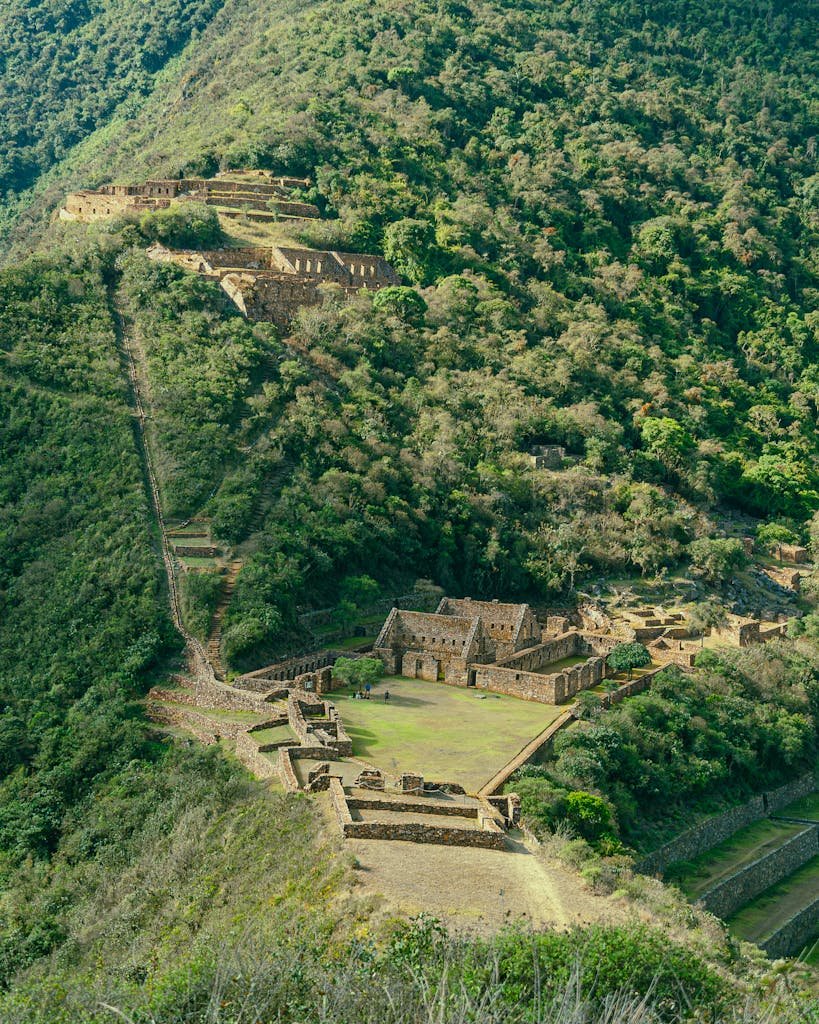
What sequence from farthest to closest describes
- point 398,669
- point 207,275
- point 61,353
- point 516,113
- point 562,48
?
point 562,48
point 516,113
point 207,275
point 61,353
point 398,669

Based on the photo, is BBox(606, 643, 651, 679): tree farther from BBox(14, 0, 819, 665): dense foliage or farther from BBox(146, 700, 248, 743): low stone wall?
BBox(146, 700, 248, 743): low stone wall

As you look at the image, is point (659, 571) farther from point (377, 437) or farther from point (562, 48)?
point (562, 48)

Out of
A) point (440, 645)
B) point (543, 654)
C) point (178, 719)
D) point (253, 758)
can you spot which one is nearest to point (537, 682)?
point (440, 645)

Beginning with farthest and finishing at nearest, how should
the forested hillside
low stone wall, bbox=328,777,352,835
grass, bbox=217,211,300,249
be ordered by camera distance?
grass, bbox=217,211,300,249 → low stone wall, bbox=328,777,352,835 → the forested hillside

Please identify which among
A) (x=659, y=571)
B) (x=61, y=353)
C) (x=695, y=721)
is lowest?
(x=659, y=571)

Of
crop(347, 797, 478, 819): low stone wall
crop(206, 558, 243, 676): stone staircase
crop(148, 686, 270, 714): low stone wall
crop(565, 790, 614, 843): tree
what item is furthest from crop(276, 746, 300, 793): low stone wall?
crop(206, 558, 243, 676): stone staircase

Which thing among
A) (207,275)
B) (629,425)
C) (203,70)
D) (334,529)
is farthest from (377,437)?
(203,70)
